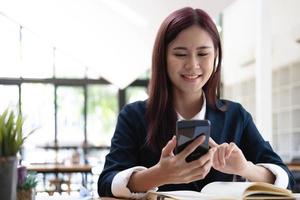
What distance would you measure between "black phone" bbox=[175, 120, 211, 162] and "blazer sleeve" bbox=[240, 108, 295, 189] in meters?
0.40

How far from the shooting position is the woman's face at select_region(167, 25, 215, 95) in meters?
A: 1.25

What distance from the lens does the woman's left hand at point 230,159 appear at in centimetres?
109

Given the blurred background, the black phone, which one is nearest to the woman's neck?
the black phone

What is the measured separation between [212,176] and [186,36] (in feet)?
1.37

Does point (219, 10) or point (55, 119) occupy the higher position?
point (219, 10)

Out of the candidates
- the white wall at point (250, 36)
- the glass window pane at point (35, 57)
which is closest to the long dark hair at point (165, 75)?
the white wall at point (250, 36)

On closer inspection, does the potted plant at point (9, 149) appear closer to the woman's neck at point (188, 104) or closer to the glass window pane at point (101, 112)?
the woman's neck at point (188, 104)

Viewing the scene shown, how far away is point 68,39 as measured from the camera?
9203mm

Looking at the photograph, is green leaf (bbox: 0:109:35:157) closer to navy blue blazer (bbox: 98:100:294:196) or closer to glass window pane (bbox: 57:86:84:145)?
navy blue blazer (bbox: 98:100:294:196)

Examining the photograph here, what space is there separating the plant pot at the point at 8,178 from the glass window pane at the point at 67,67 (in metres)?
9.87

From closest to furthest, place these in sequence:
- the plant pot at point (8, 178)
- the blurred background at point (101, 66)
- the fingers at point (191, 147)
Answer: the plant pot at point (8, 178) < the fingers at point (191, 147) < the blurred background at point (101, 66)

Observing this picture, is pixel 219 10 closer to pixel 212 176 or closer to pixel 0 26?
pixel 212 176

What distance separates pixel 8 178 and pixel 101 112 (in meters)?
10.0

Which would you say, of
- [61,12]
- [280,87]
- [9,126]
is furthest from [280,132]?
[9,126]
